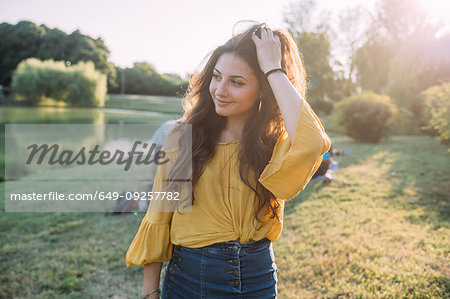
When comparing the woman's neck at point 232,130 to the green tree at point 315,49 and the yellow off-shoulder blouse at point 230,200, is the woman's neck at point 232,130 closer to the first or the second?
the yellow off-shoulder blouse at point 230,200

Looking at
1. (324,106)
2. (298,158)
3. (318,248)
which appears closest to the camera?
(298,158)

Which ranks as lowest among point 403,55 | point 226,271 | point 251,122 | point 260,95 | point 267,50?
point 226,271

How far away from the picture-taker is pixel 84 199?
7.07m

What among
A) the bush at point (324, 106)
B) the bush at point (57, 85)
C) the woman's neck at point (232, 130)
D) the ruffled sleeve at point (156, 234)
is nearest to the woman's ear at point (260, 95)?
the woman's neck at point (232, 130)

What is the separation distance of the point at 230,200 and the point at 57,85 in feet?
113

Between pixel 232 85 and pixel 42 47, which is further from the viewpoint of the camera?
pixel 42 47

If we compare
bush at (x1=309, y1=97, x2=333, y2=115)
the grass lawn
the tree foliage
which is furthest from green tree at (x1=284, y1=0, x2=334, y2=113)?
the tree foliage

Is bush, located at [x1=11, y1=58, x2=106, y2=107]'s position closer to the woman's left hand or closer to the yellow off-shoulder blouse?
the yellow off-shoulder blouse

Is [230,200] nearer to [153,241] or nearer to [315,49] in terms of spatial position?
[153,241]

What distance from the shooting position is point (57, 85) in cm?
3097

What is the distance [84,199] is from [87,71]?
27381 millimetres

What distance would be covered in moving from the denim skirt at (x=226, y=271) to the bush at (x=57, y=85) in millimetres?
31685

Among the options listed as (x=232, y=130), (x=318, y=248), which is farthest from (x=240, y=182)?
(x=318, y=248)

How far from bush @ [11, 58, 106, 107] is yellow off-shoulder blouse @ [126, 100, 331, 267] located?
31.6 meters
